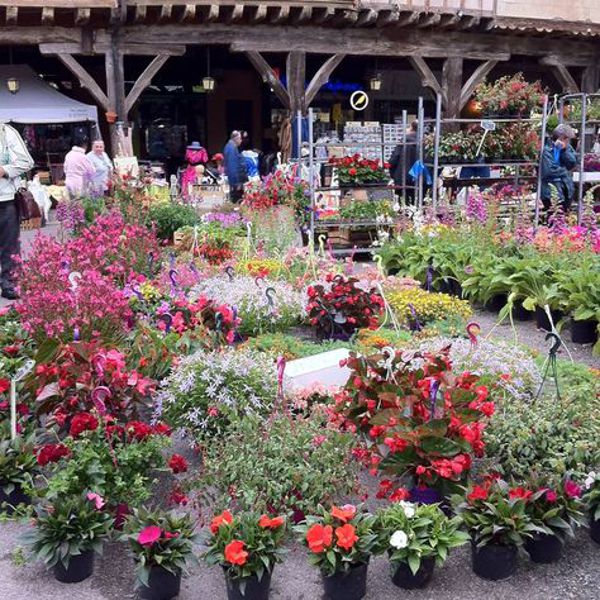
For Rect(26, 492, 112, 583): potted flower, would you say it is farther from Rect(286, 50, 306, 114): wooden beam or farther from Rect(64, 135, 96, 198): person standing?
Rect(286, 50, 306, 114): wooden beam

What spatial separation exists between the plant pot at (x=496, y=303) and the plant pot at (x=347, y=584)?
4.83m

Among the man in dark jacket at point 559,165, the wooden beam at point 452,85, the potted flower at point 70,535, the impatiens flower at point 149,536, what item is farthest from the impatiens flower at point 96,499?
the wooden beam at point 452,85

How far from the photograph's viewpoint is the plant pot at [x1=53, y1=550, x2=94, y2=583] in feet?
10.8

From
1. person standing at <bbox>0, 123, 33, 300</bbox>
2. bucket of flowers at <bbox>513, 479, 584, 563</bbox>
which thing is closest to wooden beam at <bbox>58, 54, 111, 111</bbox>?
person standing at <bbox>0, 123, 33, 300</bbox>

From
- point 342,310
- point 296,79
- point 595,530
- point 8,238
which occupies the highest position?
point 296,79

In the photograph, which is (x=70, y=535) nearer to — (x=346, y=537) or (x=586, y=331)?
(x=346, y=537)

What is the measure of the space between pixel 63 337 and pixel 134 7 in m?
10.7

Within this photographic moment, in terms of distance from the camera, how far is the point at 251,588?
3070 mm

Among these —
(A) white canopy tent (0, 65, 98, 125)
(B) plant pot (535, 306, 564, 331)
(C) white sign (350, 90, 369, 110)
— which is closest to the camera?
(B) plant pot (535, 306, 564, 331)

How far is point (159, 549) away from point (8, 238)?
5383 millimetres

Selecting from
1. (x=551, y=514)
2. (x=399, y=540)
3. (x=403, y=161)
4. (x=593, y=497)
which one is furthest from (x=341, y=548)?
(x=403, y=161)

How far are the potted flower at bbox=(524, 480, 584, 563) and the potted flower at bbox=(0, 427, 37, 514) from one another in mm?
2235

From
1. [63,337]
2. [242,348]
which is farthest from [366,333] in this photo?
[63,337]

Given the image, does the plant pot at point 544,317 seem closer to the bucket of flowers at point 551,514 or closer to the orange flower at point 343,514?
the bucket of flowers at point 551,514
